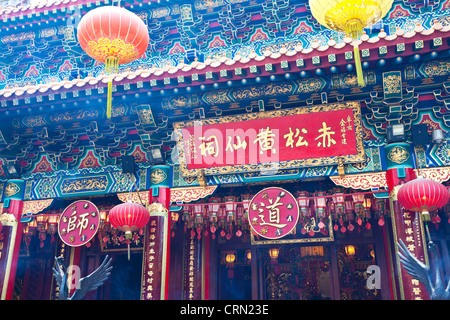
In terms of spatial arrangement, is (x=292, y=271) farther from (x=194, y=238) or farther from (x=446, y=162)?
(x=446, y=162)

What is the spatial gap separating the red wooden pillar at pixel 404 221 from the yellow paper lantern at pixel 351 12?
1.70 meters

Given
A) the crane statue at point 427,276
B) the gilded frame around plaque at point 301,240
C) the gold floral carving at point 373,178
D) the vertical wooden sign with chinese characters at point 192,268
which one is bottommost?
the crane statue at point 427,276

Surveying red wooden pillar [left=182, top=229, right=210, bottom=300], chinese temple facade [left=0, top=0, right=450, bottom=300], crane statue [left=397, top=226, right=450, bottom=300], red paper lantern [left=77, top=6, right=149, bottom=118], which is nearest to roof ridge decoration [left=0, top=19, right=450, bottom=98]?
chinese temple facade [left=0, top=0, right=450, bottom=300]

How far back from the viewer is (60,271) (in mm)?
4309

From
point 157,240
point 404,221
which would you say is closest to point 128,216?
point 157,240

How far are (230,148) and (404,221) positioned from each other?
242 cm

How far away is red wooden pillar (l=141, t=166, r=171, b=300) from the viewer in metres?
5.44

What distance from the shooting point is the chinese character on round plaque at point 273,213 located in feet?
17.3

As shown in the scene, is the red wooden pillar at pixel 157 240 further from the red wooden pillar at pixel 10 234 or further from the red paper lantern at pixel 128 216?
the red wooden pillar at pixel 10 234

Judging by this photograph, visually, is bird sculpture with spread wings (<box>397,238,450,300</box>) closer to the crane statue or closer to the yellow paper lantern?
the crane statue

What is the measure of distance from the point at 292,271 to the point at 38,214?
430 centimetres

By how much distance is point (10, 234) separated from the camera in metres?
6.24

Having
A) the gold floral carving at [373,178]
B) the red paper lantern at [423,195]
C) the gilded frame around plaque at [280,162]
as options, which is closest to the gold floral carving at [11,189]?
the gilded frame around plaque at [280,162]

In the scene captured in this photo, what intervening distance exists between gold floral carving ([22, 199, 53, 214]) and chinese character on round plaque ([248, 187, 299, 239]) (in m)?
3.31
